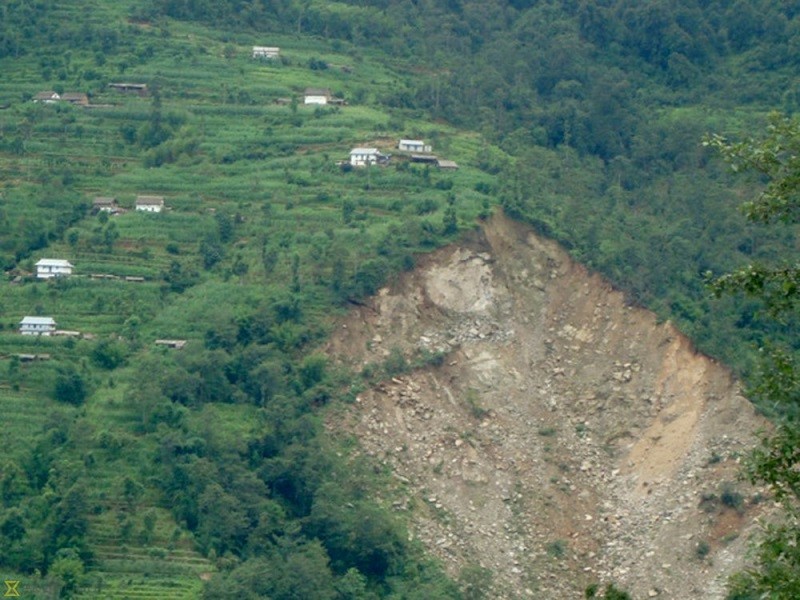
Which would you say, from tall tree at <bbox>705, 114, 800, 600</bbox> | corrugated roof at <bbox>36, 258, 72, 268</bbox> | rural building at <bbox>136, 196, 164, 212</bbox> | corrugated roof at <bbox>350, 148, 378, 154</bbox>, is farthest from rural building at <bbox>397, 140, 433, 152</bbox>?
tall tree at <bbox>705, 114, 800, 600</bbox>

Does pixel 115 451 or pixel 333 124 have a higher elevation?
pixel 333 124

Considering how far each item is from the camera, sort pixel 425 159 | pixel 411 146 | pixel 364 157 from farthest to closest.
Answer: pixel 411 146 → pixel 425 159 → pixel 364 157

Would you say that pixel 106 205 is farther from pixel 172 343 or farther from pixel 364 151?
pixel 172 343

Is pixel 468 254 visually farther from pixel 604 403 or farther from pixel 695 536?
pixel 695 536

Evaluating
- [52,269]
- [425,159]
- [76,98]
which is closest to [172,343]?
[52,269]

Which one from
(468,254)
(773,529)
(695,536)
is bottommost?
(695,536)

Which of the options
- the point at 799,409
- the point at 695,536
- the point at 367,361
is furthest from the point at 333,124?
the point at 799,409
